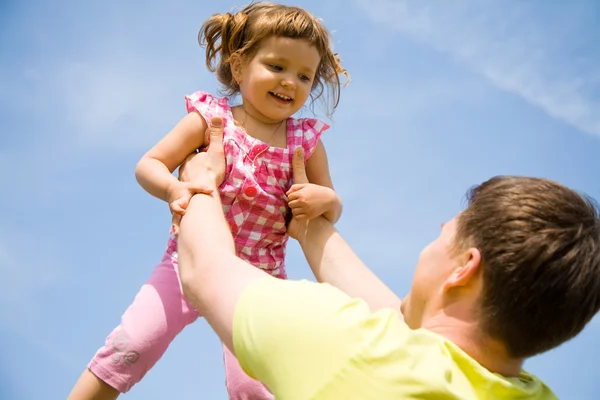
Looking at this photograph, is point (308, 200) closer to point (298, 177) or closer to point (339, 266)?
point (298, 177)

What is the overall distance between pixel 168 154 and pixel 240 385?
146 centimetres

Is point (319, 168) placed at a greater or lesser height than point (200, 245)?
greater

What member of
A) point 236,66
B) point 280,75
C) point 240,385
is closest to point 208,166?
point 280,75

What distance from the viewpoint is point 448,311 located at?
7.52 ft

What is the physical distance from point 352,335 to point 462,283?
20.5 inches

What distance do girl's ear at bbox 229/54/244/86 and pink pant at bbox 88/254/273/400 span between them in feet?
4.06

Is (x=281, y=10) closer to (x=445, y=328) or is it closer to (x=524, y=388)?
(x=445, y=328)

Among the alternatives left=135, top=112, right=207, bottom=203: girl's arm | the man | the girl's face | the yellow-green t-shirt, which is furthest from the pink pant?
the yellow-green t-shirt

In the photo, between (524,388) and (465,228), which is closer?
(524,388)

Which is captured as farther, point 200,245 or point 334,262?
point 334,262

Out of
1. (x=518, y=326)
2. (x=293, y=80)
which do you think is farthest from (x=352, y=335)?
(x=293, y=80)

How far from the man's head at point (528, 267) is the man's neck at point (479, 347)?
23 mm

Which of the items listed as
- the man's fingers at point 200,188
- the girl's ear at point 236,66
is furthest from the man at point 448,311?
the girl's ear at point 236,66

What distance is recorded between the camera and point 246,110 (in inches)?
161
